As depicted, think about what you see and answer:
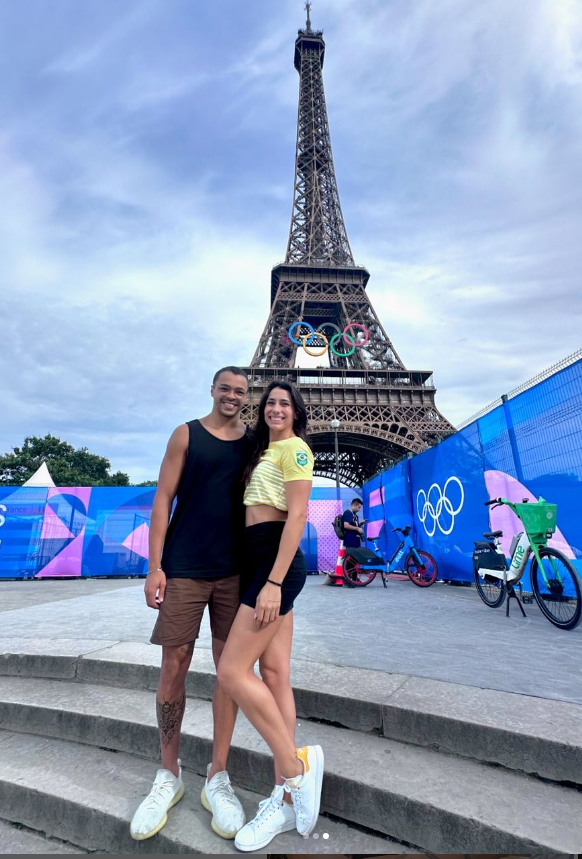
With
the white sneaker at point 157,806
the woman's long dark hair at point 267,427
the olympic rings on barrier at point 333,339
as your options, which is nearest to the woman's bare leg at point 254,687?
the white sneaker at point 157,806

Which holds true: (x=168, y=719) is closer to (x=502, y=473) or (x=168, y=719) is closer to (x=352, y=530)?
(x=502, y=473)

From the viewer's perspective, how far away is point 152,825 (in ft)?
5.32

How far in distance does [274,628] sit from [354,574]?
6644 millimetres

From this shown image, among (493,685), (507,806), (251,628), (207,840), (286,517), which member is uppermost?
(286,517)

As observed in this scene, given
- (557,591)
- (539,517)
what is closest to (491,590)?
(557,591)

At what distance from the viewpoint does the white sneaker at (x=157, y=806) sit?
161 cm

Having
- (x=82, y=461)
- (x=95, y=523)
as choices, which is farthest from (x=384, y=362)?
(x=82, y=461)

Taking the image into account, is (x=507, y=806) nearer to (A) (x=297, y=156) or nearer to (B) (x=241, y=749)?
(B) (x=241, y=749)

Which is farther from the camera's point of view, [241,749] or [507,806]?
[241,749]

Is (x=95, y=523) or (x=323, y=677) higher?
(x=95, y=523)

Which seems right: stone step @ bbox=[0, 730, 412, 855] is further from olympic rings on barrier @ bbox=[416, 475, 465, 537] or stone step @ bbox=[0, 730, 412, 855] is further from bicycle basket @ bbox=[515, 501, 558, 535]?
olympic rings on barrier @ bbox=[416, 475, 465, 537]

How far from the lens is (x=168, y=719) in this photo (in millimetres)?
1839

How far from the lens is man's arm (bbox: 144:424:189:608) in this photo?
190cm

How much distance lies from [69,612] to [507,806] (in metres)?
5.05
